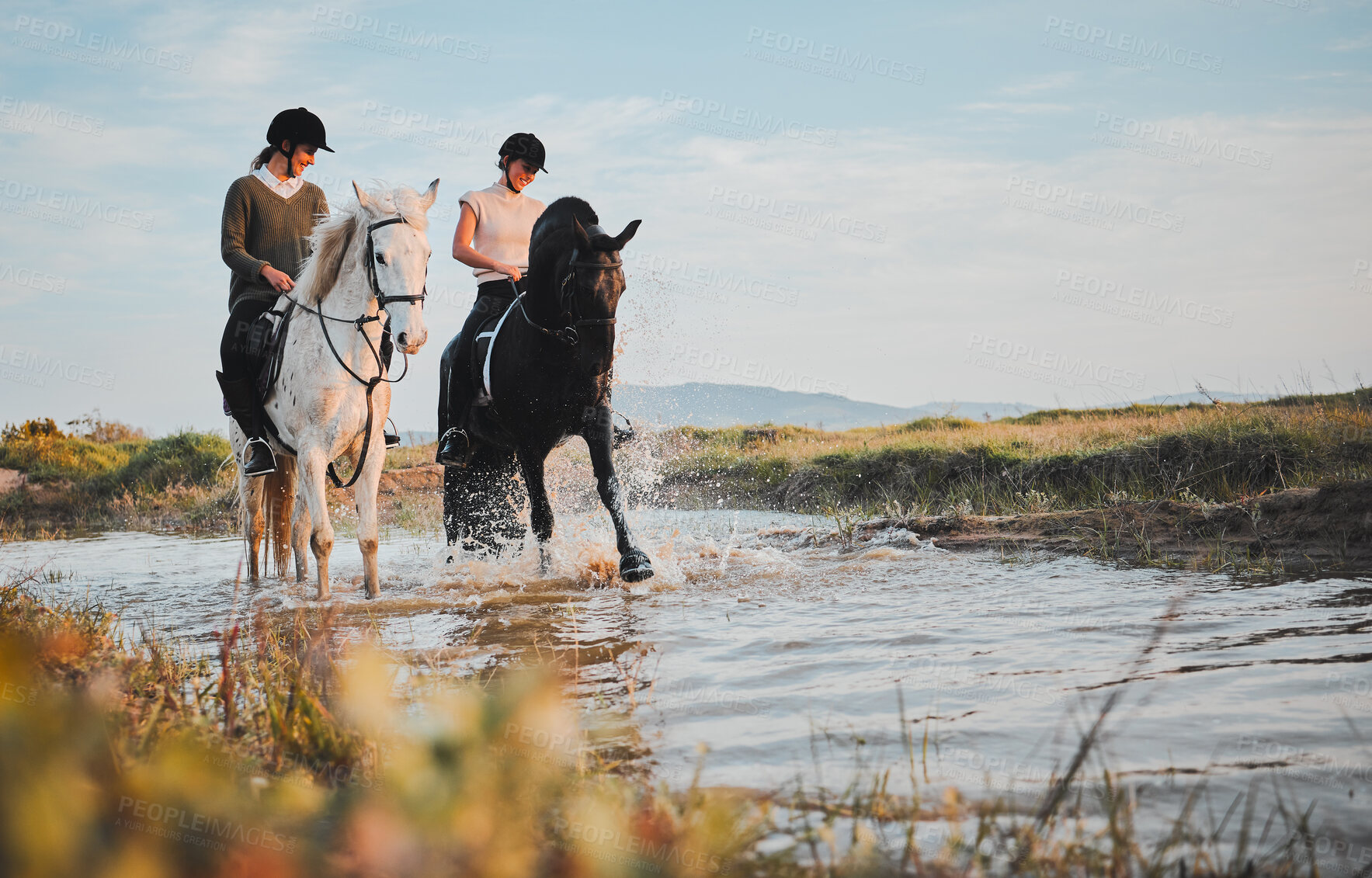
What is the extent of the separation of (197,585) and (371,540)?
231 cm

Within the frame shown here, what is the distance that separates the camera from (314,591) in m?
7.08

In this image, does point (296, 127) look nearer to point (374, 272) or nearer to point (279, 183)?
point (279, 183)

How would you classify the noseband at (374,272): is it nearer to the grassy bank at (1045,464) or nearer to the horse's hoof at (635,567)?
the horse's hoof at (635,567)

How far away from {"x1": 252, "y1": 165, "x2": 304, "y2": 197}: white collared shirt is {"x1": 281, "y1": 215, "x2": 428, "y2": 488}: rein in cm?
105

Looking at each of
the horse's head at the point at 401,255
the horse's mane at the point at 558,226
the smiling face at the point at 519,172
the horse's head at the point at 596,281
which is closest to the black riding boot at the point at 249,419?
the horse's head at the point at 401,255

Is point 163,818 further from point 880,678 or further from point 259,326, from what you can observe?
point 259,326

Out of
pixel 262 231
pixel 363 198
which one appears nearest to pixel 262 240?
pixel 262 231

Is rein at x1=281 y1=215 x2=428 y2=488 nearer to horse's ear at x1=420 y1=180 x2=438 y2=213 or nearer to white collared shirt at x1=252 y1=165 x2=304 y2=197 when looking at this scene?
horse's ear at x1=420 y1=180 x2=438 y2=213

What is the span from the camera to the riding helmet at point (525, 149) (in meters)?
7.21

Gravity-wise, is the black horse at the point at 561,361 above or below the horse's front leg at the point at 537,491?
above

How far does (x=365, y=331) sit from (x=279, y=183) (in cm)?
197

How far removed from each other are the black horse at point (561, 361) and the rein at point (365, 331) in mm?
732

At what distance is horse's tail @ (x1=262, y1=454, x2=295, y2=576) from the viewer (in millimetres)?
7930

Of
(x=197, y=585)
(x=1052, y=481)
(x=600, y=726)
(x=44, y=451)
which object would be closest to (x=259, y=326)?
(x=197, y=585)
